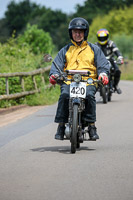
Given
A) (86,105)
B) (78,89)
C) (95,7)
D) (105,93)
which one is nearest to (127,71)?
(105,93)

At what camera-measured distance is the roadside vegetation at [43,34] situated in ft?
63.1

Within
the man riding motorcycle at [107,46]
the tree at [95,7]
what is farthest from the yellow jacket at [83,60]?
the tree at [95,7]

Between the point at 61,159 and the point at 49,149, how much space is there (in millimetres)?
1078

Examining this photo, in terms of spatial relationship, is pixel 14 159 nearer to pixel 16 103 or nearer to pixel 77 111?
pixel 77 111

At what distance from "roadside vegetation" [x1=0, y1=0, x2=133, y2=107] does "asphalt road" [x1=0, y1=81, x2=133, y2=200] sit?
6.38m

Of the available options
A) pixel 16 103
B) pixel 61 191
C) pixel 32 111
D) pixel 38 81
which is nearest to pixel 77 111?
pixel 61 191

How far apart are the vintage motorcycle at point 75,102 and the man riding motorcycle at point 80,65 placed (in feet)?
0.41

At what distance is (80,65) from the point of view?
27.5 ft

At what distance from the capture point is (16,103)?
1755cm

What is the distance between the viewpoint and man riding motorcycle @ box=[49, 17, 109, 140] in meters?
8.28

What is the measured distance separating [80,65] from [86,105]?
0.55m

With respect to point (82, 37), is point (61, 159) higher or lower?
lower

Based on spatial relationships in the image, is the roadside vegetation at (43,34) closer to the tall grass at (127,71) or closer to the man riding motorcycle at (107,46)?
the tall grass at (127,71)

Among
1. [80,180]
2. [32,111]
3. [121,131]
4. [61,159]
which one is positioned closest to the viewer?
[80,180]
